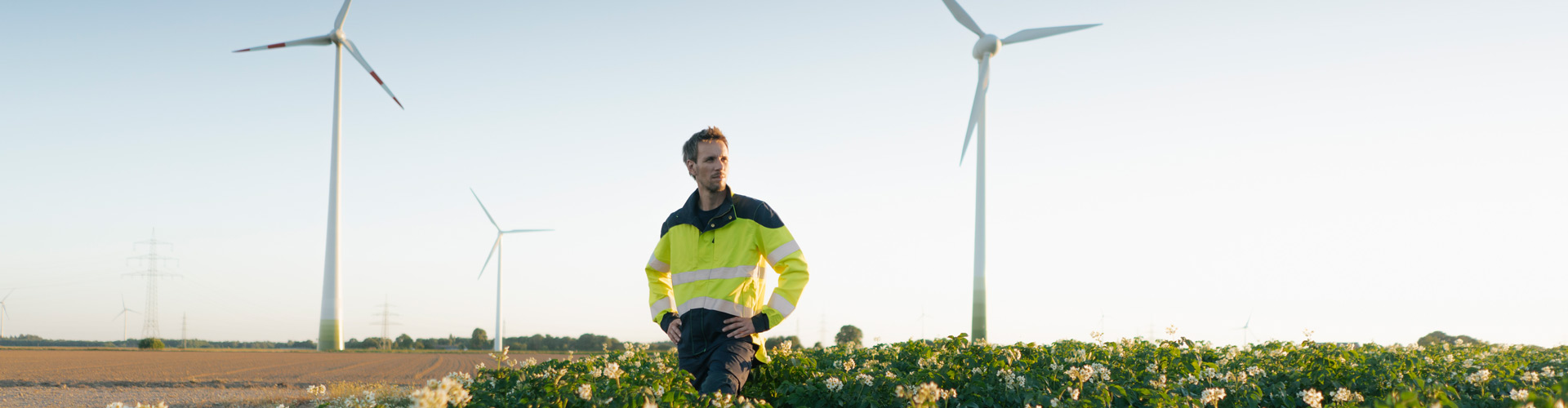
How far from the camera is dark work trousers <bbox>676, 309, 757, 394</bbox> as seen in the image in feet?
18.2

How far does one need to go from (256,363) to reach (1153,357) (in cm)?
2849

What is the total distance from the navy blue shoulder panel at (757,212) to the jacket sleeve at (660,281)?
86 cm

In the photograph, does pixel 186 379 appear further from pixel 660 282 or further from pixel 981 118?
pixel 981 118

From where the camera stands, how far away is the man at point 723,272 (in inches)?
226

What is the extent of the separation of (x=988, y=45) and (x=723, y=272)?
1075 inches

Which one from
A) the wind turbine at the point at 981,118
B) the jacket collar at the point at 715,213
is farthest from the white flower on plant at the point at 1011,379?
the wind turbine at the point at 981,118

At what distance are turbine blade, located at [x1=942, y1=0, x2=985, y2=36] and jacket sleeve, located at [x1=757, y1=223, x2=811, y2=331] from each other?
90.2 ft

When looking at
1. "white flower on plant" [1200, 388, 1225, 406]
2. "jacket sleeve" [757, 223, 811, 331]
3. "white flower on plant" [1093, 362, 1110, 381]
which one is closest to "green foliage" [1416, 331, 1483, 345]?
"white flower on plant" [1093, 362, 1110, 381]

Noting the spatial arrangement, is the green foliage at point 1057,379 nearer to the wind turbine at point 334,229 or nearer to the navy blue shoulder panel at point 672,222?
the navy blue shoulder panel at point 672,222

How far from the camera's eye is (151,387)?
48.2 ft

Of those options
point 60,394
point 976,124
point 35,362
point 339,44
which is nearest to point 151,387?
point 60,394

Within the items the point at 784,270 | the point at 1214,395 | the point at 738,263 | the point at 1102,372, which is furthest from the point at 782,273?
the point at 1214,395

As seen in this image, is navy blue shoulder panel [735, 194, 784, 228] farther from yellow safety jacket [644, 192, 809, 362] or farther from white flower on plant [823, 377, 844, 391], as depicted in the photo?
white flower on plant [823, 377, 844, 391]

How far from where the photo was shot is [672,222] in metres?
6.50
